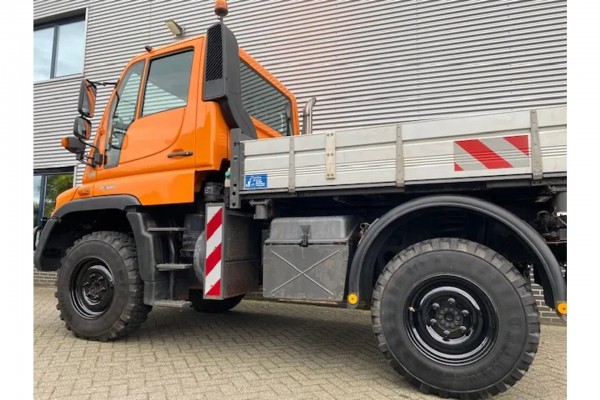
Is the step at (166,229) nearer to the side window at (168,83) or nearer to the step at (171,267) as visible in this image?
the step at (171,267)

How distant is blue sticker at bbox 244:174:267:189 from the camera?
3533 mm

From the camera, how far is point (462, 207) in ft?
9.61

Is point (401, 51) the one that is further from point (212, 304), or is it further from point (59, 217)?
point (59, 217)

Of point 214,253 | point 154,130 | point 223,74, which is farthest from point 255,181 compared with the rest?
point 154,130

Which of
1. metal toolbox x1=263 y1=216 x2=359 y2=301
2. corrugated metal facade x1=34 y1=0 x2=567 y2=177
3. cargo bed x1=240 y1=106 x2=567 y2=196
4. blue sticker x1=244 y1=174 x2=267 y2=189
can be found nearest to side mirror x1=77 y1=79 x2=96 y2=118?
cargo bed x1=240 y1=106 x2=567 y2=196

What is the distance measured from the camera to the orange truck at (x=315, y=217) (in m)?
2.76

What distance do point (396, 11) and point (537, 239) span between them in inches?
218

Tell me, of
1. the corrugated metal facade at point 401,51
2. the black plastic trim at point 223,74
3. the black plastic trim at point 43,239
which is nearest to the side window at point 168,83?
the black plastic trim at point 223,74

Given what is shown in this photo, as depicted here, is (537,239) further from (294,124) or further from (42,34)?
(42,34)

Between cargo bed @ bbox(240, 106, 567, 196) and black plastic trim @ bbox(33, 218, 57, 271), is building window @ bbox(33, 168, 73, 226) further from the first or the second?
cargo bed @ bbox(240, 106, 567, 196)

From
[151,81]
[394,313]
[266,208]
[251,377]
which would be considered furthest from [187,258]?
[394,313]

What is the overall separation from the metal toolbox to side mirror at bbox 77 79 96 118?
2.46 metres

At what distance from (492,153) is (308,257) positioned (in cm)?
166

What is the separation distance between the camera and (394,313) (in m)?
2.96
